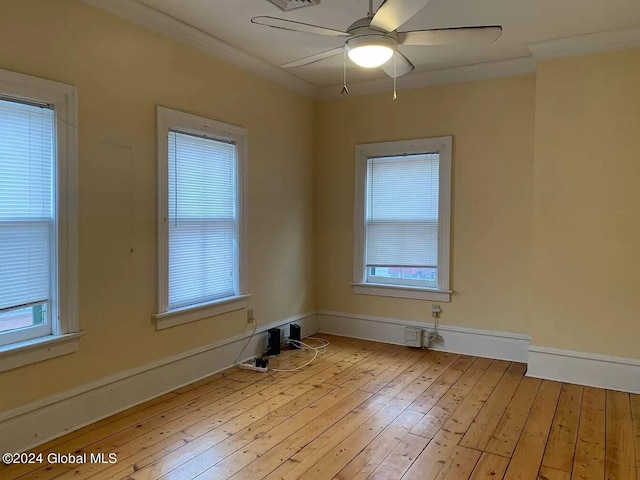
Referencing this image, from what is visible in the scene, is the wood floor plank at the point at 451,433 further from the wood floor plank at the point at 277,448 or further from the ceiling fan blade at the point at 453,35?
the ceiling fan blade at the point at 453,35

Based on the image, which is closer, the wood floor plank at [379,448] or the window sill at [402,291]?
the wood floor plank at [379,448]

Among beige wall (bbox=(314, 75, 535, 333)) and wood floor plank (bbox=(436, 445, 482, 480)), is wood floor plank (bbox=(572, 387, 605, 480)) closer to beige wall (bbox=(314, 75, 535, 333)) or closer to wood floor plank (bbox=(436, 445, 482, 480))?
wood floor plank (bbox=(436, 445, 482, 480))

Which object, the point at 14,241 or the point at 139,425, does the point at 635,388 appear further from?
the point at 14,241

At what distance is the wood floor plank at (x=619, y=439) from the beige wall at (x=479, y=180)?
3.32 feet

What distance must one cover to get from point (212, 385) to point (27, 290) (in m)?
1.53

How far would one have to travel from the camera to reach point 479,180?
445 cm

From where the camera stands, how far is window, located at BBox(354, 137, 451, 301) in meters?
4.63

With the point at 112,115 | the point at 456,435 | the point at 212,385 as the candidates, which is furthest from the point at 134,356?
the point at 456,435

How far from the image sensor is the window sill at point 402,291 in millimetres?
4660

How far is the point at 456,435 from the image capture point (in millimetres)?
2891

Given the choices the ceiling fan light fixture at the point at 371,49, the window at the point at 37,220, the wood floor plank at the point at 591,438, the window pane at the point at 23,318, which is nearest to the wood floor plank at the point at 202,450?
the window at the point at 37,220

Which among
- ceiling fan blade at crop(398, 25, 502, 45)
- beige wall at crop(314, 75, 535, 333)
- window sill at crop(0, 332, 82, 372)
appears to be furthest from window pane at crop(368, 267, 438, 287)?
window sill at crop(0, 332, 82, 372)

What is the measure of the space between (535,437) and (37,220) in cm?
317

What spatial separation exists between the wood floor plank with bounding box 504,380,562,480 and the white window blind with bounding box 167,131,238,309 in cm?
247
